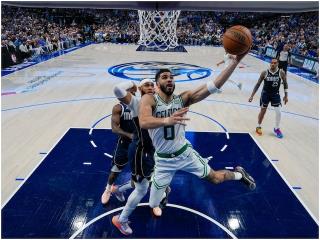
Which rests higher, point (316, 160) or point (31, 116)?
point (316, 160)

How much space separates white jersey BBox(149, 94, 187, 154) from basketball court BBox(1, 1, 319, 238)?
1280 mm

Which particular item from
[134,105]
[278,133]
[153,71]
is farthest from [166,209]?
[153,71]

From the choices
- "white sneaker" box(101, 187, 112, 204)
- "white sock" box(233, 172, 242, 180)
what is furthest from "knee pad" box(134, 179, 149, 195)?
"white sock" box(233, 172, 242, 180)

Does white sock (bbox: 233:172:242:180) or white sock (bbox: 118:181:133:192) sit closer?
white sock (bbox: 233:172:242:180)

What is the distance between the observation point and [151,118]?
297cm

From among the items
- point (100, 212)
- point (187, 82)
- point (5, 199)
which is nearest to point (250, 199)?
point (100, 212)

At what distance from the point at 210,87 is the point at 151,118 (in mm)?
763

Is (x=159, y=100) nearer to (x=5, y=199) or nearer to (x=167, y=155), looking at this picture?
(x=167, y=155)

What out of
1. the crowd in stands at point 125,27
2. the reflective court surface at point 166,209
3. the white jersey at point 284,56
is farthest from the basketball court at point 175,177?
the crowd in stands at point 125,27

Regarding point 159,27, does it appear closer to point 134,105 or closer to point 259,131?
point 259,131

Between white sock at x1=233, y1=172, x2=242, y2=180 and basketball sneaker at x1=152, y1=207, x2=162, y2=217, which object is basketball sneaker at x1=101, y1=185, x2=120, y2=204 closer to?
basketball sneaker at x1=152, y1=207, x2=162, y2=217

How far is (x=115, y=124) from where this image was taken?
13.6 feet

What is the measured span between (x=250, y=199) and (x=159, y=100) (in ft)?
8.34

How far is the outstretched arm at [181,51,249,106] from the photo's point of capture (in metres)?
3.15
